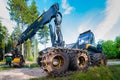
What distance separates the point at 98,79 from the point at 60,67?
507cm

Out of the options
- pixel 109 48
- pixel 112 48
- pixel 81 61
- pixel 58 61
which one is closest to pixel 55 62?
pixel 58 61

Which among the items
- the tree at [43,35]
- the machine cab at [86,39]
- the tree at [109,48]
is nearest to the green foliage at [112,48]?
the tree at [109,48]

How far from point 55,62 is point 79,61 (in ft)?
7.33

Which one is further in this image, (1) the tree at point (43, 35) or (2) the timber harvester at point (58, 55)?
(1) the tree at point (43, 35)

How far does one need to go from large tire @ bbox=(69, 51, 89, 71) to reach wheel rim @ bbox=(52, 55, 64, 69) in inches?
27.6

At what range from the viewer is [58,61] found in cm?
1353

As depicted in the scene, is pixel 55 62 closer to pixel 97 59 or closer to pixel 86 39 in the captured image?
pixel 97 59

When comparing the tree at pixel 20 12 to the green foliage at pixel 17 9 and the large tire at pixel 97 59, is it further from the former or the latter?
the large tire at pixel 97 59

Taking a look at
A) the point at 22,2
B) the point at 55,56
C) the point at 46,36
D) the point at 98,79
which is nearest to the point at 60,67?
the point at 55,56

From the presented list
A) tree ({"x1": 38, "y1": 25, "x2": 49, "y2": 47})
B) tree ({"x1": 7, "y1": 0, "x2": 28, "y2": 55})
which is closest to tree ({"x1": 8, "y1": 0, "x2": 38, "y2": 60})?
tree ({"x1": 7, "y1": 0, "x2": 28, "y2": 55})

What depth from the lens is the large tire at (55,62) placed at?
12.6m

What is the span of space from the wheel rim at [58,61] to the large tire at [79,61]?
2.30 feet

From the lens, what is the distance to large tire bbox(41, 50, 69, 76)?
12.6m

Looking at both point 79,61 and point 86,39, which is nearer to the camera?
point 79,61
